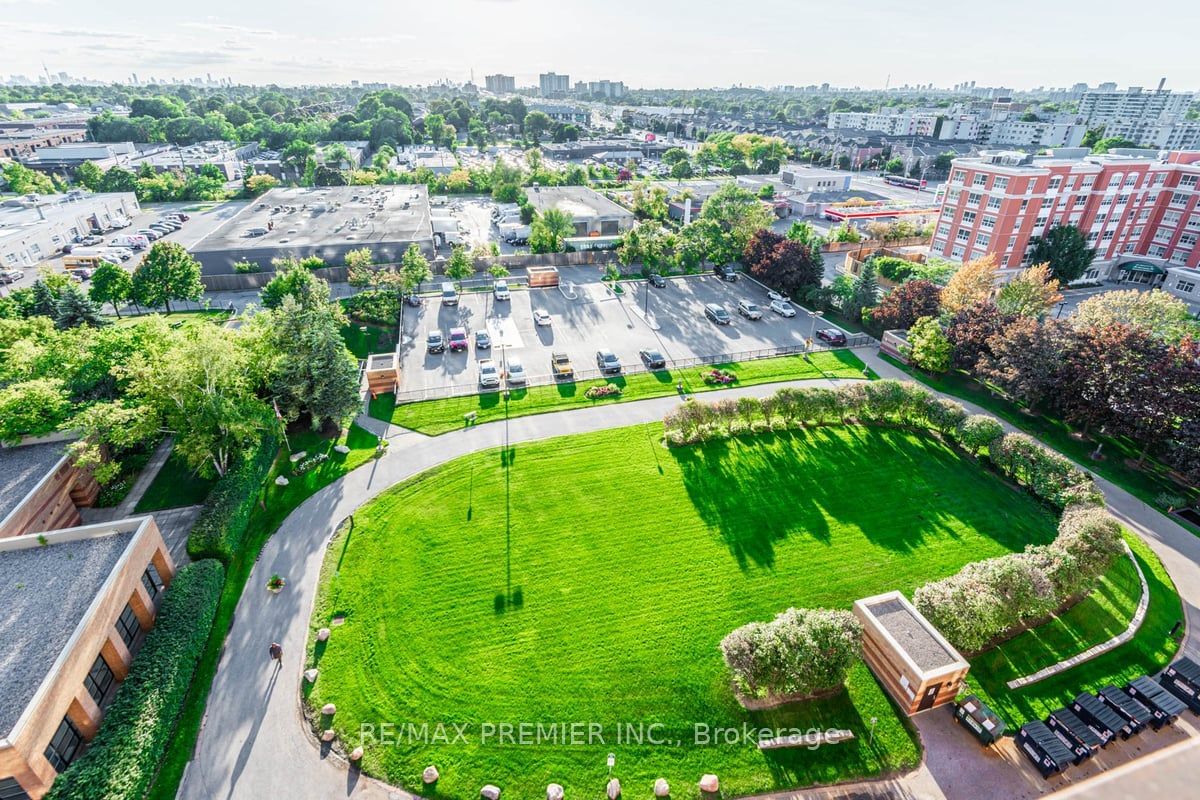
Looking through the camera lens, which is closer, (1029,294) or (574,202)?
(1029,294)

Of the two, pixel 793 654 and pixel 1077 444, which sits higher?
pixel 793 654

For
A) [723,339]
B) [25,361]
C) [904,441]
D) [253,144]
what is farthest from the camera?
[253,144]

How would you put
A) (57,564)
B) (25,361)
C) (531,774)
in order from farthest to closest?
(25,361), (57,564), (531,774)

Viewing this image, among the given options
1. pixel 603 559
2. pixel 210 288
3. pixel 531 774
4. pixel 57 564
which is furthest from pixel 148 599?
pixel 210 288

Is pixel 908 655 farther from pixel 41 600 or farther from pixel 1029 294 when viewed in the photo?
pixel 1029 294

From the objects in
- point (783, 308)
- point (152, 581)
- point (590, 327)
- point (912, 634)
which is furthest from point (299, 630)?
point (783, 308)

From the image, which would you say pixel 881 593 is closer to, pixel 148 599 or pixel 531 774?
pixel 531 774

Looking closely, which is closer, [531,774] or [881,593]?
[531,774]
